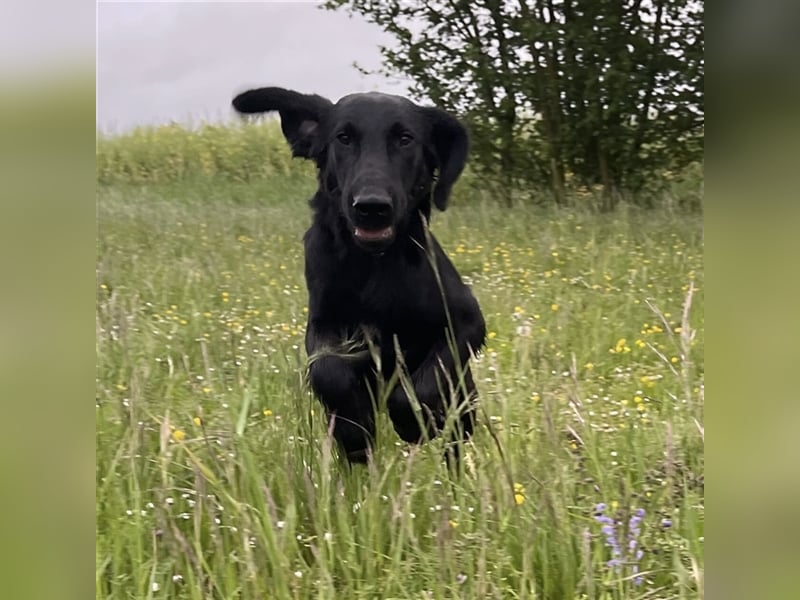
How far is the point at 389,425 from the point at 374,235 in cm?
45

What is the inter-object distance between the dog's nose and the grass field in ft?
0.46

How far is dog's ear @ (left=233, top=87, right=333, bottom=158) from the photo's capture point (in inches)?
73.5

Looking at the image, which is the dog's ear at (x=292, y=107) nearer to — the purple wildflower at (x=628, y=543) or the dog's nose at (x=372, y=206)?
the dog's nose at (x=372, y=206)

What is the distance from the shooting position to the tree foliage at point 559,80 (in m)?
1.81

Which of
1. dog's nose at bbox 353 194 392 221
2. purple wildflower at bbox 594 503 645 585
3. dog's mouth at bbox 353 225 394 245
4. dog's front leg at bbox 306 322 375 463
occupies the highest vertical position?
dog's nose at bbox 353 194 392 221

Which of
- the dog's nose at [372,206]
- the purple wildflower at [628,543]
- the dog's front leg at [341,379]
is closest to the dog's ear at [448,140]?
the dog's nose at [372,206]

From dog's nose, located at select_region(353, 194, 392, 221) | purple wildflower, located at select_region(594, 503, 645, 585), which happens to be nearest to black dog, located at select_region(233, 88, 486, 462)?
dog's nose, located at select_region(353, 194, 392, 221)

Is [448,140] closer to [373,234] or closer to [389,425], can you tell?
[373,234]

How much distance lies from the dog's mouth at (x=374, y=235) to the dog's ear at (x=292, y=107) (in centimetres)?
23

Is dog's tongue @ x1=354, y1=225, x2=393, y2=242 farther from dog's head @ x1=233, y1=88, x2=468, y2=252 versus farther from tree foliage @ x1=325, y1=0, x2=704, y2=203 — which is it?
tree foliage @ x1=325, y1=0, x2=704, y2=203

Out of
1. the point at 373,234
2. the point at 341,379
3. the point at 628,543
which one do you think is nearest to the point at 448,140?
the point at 373,234

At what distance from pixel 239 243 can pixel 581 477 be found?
3.17ft
